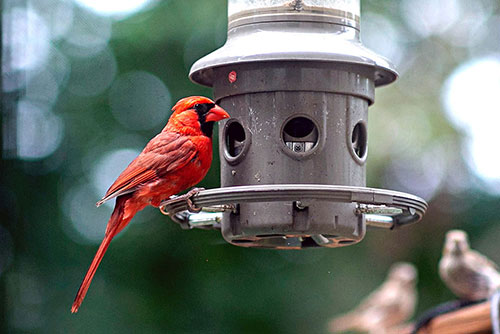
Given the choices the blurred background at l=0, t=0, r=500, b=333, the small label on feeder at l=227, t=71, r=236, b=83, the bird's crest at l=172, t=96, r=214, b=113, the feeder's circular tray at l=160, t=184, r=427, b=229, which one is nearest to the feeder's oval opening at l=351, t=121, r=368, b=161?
the feeder's circular tray at l=160, t=184, r=427, b=229

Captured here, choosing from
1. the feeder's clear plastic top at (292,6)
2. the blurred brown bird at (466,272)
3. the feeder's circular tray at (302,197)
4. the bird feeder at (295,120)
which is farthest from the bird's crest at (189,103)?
the blurred brown bird at (466,272)

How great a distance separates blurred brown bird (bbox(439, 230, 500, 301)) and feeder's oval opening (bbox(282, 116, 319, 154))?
3069 millimetres

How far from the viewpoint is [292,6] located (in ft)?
16.6

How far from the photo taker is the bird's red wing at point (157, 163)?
5.10 meters

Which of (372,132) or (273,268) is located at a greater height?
(372,132)

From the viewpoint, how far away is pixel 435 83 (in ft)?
42.7

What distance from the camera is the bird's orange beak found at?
4.98 meters

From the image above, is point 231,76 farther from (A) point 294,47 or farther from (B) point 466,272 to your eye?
(B) point 466,272

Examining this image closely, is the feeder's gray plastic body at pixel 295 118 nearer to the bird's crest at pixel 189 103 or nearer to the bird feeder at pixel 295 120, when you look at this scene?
the bird feeder at pixel 295 120

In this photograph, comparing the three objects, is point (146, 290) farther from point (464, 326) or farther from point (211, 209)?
point (211, 209)

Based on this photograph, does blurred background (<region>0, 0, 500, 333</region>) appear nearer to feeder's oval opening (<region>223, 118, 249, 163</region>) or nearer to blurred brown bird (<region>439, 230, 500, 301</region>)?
blurred brown bird (<region>439, 230, 500, 301</region>)

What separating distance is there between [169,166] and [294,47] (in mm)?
870

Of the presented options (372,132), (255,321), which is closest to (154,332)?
(255,321)

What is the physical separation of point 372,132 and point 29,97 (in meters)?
3.93
